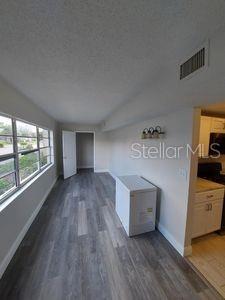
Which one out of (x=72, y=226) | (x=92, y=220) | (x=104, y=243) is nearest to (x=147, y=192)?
(x=104, y=243)

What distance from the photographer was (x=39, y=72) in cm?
160

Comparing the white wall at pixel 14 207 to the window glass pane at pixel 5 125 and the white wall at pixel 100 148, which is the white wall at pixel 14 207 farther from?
the white wall at pixel 100 148

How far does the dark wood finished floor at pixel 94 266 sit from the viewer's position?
1.41 metres

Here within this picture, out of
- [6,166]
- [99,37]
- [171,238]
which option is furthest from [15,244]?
[99,37]

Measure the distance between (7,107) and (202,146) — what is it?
313 cm

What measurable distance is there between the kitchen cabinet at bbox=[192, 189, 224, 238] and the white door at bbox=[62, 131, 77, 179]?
4464 mm

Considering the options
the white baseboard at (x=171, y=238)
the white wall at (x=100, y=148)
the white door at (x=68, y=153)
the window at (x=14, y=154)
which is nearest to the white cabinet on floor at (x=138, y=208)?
the white baseboard at (x=171, y=238)

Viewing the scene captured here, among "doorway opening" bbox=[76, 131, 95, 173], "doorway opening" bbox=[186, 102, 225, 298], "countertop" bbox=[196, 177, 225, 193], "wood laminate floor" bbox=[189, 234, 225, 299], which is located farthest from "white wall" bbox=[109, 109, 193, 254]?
"doorway opening" bbox=[76, 131, 95, 173]

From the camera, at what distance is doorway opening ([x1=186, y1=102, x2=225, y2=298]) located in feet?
5.54

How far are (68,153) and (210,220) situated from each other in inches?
188

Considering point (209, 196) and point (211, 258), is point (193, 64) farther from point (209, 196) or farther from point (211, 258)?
point (211, 258)

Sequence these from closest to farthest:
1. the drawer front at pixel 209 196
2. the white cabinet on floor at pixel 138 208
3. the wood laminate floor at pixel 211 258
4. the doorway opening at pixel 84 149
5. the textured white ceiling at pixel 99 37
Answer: the textured white ceiling at pixel 99 37 < the wood laminate floor at pixel 211 258 < the drawer front at pixel 209 196 < the white cabinet on floor at pixel 138 208 < the doorway opening at pixel 84 149

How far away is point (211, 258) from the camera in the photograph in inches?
71.5

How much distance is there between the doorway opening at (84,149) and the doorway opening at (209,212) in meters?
5.36
